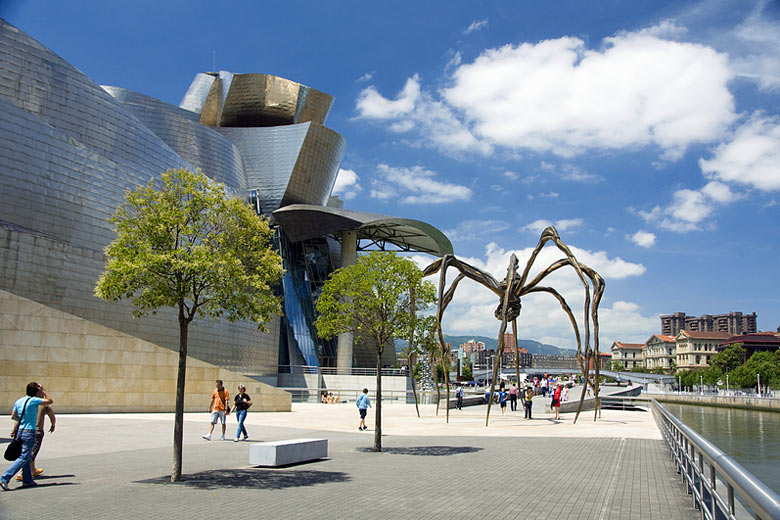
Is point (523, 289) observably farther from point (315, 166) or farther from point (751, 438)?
point (315, 166)

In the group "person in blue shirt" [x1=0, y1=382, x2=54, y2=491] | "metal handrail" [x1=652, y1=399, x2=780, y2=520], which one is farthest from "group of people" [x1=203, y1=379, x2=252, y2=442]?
"metal handrail" [x1=652, y1=399, x2=780, y2=520]

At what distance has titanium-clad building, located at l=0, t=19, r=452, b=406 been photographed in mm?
29000

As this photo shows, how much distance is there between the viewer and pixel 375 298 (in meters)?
15.7

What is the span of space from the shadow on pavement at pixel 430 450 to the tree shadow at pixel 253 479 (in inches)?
141

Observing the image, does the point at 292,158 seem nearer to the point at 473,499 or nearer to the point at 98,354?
the point at 98,354

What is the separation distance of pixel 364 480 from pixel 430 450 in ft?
16.7

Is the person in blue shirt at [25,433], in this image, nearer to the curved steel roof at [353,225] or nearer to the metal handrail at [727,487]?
the metal handrail at [727,487]

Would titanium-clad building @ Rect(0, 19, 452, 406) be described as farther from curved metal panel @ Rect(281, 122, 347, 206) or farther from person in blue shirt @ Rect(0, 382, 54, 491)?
person in blue shirt @ Rect(0, 382, 54, 491)

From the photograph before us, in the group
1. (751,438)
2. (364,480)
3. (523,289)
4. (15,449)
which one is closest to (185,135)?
(523,289)

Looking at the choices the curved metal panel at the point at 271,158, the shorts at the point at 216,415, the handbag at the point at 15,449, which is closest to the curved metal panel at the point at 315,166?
the curved metal panel at the point at 271,158

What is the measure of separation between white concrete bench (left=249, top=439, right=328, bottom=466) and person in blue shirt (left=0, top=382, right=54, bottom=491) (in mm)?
3914

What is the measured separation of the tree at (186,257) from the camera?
421 inches

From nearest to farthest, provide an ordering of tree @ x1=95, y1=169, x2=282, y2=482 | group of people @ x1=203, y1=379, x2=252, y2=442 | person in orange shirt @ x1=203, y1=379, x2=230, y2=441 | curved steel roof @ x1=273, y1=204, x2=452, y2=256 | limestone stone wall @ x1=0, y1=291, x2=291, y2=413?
tree @ x1=95, y1=169, x2=282, y2=482 < group of people @ x1=203, y1=379, x2=252, y2=442 < person in orange shirt @ x1=203, y1=379, x2=230, y2=441 < limestone stone wall @ x1=0, y1=291, x2=291, y2=413 < curved steel roof @ x1=273, y1=204, x2=452, y2=256

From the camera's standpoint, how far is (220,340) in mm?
40219
